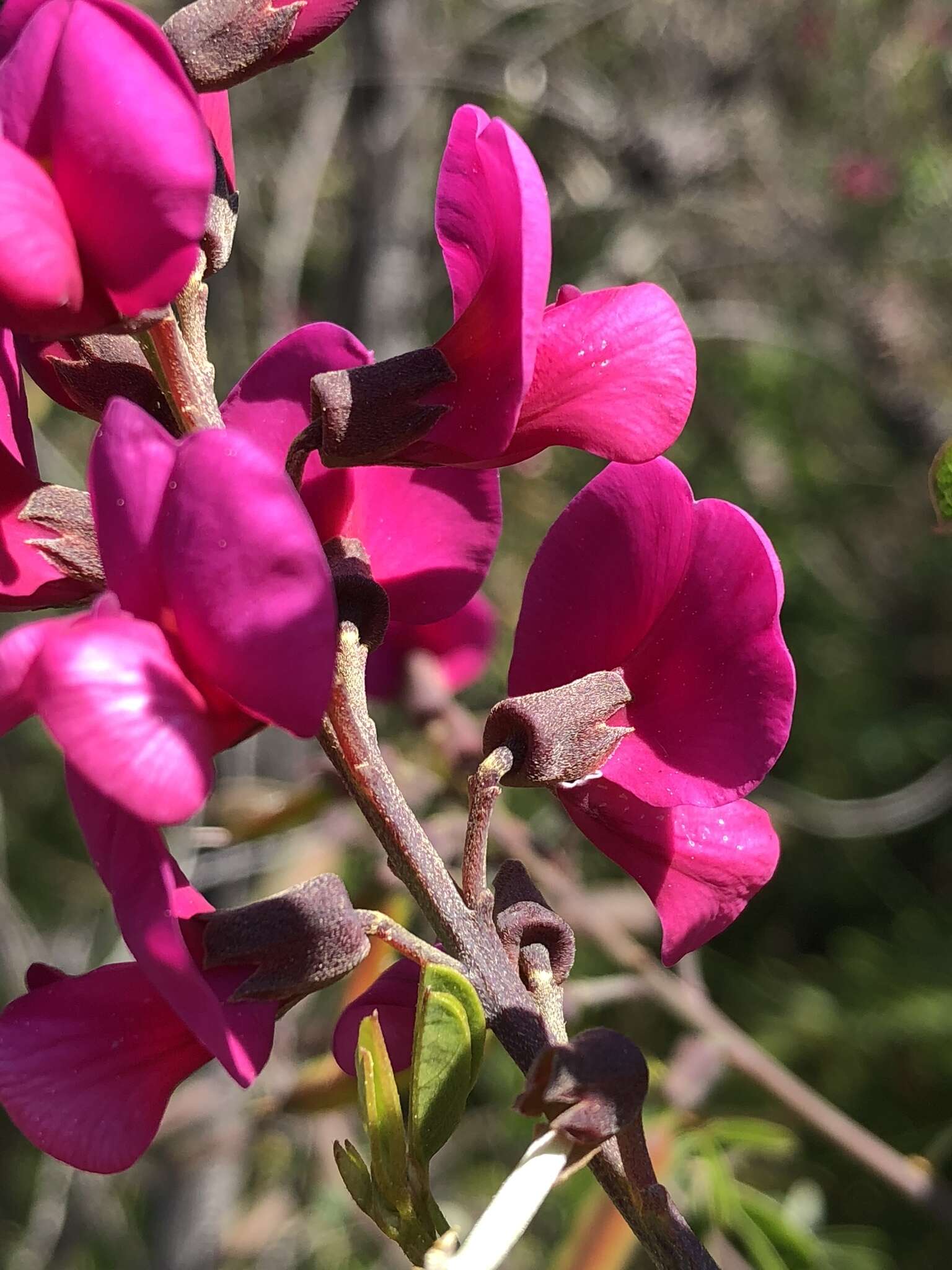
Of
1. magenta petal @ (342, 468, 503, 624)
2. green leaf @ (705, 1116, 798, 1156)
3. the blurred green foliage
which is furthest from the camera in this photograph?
the blurred green foliage

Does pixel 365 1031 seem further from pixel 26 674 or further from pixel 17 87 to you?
pixel 17 87

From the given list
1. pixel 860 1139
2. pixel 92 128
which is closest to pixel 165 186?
pixel 92 128

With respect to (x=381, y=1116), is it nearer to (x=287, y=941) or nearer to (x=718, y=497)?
(x=287, y=941)

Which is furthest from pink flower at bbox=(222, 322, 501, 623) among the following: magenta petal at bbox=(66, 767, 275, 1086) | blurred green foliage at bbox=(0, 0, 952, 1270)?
blurred green foliage at bbox=(0, 0, 952, 1270)

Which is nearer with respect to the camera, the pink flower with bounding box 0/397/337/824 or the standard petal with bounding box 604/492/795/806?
the pink flower with bounding box 0/397/337/824

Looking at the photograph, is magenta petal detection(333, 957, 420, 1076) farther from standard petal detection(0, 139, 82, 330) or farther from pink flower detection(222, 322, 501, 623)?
standard petal detection(0, 139, 82, 330)

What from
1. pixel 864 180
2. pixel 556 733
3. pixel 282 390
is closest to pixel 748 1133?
pixel 556 733

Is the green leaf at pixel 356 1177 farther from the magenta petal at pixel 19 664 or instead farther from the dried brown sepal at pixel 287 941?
the magenta petal at pixel 19 664

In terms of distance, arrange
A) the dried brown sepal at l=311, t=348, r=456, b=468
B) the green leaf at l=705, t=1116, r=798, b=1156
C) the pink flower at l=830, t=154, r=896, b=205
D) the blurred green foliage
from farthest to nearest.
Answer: the pink flower at l=830, t=154, r=896, b=205
the blurred green foliage
the green leaf at l=705, t=1116, r=798, b=1156
the dried brown sepal at l=311, t=348, r=456, b=468
